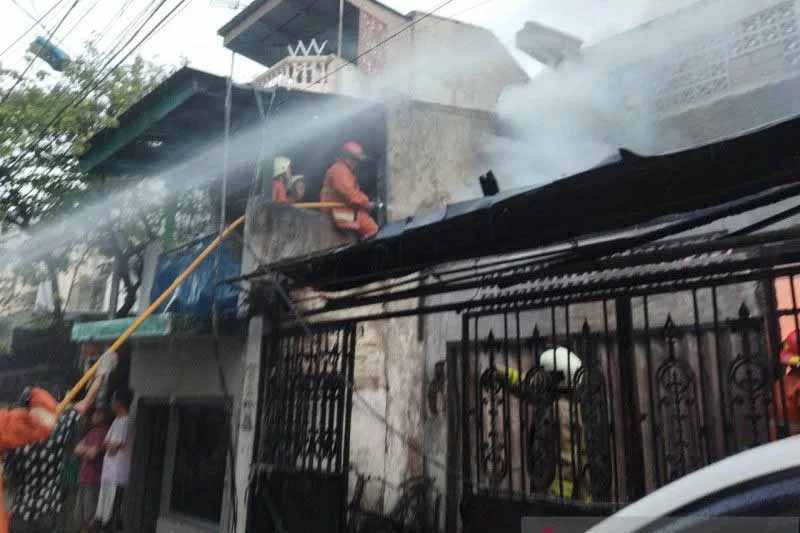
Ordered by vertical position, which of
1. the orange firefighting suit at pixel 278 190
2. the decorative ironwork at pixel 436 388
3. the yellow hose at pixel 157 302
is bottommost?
the decorative ironwork at pixel 436 388

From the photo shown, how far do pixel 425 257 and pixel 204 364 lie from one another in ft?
12.2

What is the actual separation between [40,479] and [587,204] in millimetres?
10816

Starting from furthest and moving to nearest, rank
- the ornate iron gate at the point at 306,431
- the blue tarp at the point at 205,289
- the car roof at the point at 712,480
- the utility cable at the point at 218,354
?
the blue tarp at the point at 205,289 → the utility cable at the point at 218,354 → the ornate iron gate at the point at 306,431 → the car roof at the point at 712,480

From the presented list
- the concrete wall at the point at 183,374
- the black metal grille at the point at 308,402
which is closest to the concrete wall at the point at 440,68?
the concrete wall at the point at 183,374

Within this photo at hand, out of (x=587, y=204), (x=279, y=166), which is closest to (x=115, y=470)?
(x=279, y=166)

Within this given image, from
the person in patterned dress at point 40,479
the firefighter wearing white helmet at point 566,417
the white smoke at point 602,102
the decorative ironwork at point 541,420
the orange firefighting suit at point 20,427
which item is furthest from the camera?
the person in patterned dress at point 40,479

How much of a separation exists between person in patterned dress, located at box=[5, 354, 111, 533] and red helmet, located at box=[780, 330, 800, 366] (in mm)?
9750

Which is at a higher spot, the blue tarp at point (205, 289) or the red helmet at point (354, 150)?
the red helmet at point (354, 150)

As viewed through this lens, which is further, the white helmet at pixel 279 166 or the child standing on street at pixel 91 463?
the child standing on street at pixel 91 463

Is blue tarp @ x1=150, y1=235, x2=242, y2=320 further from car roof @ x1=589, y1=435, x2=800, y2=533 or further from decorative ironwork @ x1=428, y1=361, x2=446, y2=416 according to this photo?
car roof @ x1=589, y1=435, x2=800, y2=533

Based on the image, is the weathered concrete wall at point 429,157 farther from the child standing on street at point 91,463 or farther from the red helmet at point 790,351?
the child standing on street at point 91,463

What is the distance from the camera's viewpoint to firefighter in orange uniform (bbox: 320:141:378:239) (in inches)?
297

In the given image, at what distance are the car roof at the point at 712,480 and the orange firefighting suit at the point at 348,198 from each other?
6.01 meters

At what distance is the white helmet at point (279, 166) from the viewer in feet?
25.0
